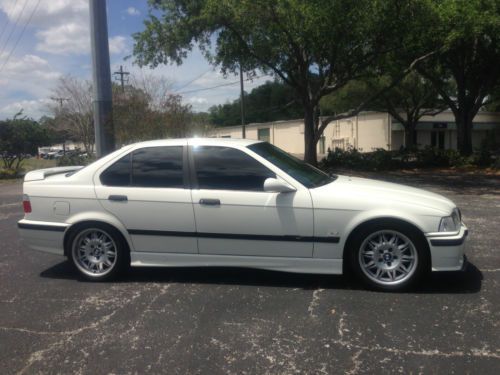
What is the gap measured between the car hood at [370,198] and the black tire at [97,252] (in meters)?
2.15

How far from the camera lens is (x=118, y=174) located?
527 cm

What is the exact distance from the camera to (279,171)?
4.93 m

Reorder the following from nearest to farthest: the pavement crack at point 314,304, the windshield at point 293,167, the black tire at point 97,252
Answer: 1. the pavement crack at point 314,304
2. the windshield at point 293,167
3. the black tire at point 97,252

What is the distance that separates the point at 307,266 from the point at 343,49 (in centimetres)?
1265

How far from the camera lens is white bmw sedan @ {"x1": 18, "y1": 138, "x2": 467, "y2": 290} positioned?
15.2ft

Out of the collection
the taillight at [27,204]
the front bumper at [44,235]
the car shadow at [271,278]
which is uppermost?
the taillight at [27,204]

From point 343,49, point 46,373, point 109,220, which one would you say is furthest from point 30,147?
point 46,373

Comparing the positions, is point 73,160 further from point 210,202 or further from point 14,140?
point 210,202

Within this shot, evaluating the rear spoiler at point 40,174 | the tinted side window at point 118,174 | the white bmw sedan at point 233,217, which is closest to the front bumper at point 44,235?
the white bmw sedan at point 233,217

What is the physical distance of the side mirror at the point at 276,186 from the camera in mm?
4699

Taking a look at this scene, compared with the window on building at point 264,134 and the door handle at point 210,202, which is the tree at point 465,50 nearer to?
the door handle at point 210,202

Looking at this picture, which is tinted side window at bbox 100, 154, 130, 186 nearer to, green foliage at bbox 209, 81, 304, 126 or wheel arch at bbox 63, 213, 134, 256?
wheel arch at bbox 63, 213, 134, 256

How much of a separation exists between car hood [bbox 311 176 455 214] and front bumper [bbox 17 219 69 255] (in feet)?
9.05

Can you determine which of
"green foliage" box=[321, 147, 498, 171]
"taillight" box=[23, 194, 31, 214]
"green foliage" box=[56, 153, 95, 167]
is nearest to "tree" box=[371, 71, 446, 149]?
"green foliage" box=[321, 147, 498, 171]
